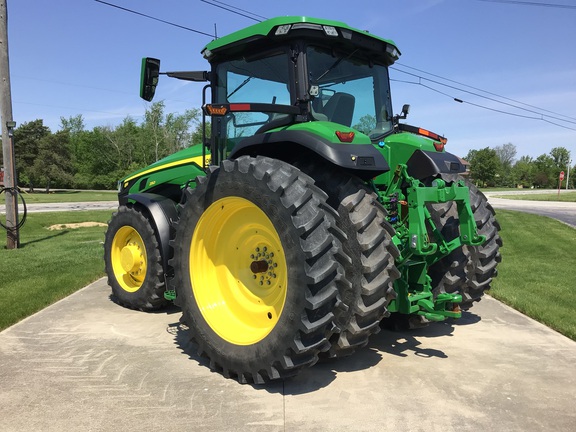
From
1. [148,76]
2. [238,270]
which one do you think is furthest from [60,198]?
[238,270]

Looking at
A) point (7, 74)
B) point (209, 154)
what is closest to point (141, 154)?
point (7, 74)

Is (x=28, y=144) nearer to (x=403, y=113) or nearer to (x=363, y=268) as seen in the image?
(x=403, y=113)

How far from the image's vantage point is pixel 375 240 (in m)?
3.19

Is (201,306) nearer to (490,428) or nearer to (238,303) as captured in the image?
(238,303)

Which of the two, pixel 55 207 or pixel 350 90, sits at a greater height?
pixel 350 90

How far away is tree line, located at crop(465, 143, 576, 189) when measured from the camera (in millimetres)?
83000

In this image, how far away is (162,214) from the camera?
5121 mm

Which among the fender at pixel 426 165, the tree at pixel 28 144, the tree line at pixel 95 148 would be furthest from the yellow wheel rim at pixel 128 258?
A: the tree at pixel 28 144

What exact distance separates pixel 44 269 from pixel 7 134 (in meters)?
4.52

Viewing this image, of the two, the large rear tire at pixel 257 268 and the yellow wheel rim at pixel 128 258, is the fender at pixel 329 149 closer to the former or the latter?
the large rear tire at pixel 257 268

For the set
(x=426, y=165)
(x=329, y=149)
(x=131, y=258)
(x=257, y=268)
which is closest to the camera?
(x=329, y=149)

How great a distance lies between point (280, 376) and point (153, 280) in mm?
2500

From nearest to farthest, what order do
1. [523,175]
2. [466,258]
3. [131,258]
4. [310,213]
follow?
[310,213] < [466,258] < [131,258] < [523,175]

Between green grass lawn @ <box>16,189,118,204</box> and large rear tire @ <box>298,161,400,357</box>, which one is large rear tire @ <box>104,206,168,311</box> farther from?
green grass lawn @ <box>16,189,118,204</box>
